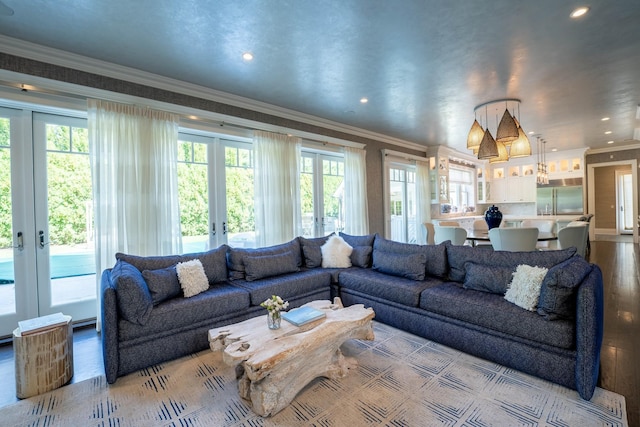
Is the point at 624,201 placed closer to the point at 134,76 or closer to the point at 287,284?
the point at 287,284

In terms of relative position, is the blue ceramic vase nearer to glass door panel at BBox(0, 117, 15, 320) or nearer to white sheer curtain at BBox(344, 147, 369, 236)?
white sheer curtain at BBox(344, 147, 369, 236)

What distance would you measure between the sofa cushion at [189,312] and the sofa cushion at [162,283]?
66mm

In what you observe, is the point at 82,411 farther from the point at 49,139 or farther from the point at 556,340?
the point at 556,340

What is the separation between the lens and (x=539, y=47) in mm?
2889

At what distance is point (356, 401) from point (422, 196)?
6276 millimetres

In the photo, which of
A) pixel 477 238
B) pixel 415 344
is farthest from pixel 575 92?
pixel 415 344

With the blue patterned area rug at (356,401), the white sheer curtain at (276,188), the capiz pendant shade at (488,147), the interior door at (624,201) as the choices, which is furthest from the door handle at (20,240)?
the interior door at (624,201)

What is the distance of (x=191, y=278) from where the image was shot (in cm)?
301

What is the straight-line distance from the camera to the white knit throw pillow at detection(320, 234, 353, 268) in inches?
163

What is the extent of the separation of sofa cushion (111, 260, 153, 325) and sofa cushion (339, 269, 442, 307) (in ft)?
7.20

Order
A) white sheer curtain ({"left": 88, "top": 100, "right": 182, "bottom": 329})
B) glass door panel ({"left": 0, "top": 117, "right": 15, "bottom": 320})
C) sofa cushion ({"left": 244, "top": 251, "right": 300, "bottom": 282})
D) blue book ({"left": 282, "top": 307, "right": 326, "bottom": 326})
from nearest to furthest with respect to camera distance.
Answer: blue book ({"left": 282, "top": 307, "right": 326, "bottom": 326}), glass door panel ({"left": 0, "top": 117, "right": 15, "bottom": 320}), white sheer curtain ({"left": 88, "top": 100, "right": 182, "bottom": 329}), sofa cushion ({"left": 244, "top": 251, "right": 300, "bottom": 282})

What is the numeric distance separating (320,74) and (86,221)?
10.4 feet

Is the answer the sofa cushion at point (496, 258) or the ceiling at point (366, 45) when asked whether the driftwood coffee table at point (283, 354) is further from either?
the ceiling at point (366, 45)

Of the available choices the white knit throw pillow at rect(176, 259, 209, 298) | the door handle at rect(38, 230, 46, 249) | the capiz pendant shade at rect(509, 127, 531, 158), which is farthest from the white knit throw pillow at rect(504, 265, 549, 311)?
the door handle at rect(38, 230, 46, 249)
